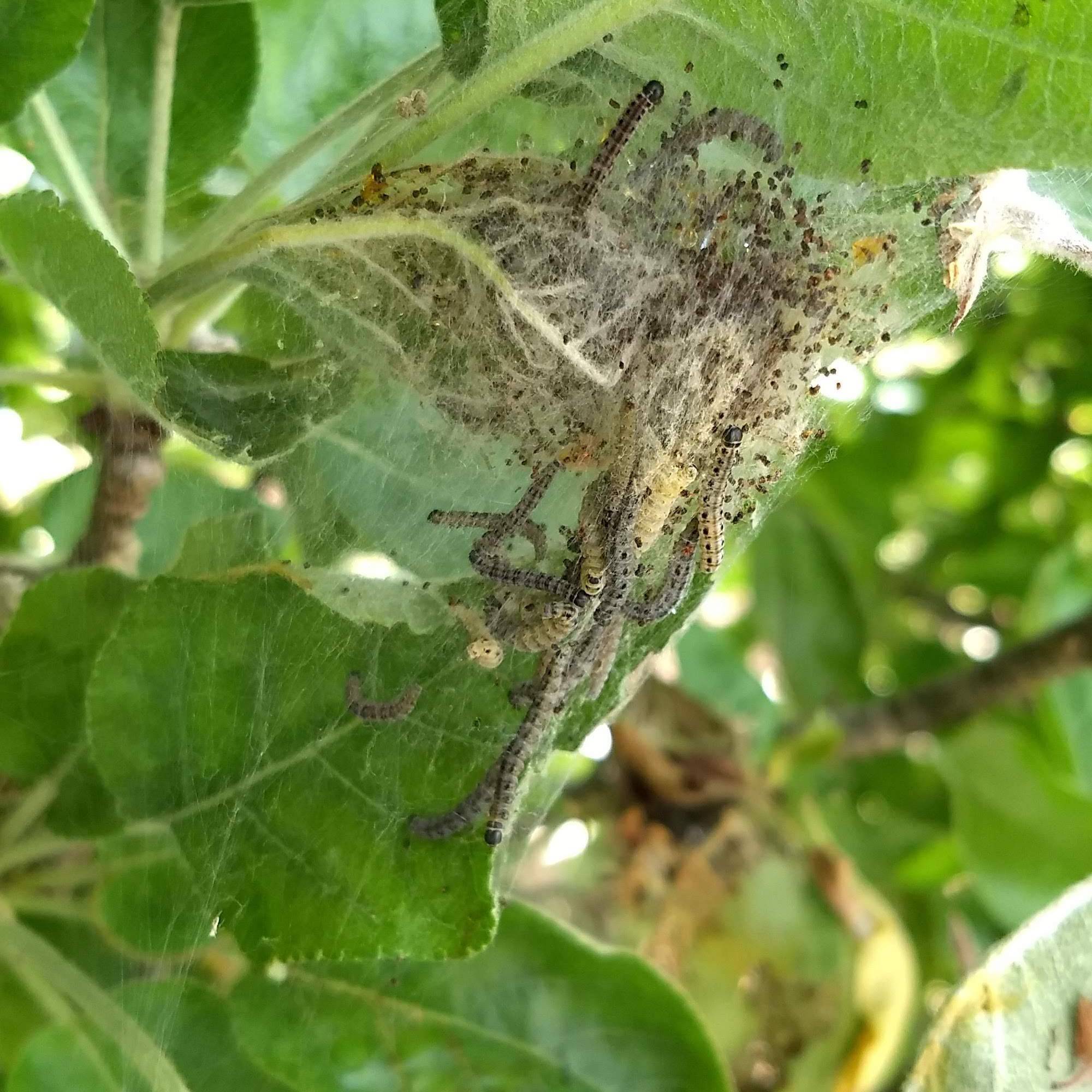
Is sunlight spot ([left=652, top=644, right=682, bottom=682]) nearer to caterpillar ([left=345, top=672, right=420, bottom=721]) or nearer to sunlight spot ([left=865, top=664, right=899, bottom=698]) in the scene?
sunlight spot ([left=865, top=664, right=899, bottom=698])

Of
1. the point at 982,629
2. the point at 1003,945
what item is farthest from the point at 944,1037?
the point at 982,629

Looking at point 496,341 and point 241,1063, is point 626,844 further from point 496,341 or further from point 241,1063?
point 496,341

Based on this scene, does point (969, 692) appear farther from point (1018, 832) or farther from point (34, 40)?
point (34, 40)

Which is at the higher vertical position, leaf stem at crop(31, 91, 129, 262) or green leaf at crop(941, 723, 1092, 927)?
leaf stem at crop(31, 91, 129, 262)

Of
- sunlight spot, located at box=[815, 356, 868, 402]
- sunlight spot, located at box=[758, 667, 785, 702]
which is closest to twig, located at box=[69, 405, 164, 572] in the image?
sunlight spot, located at box=[815, 356, 868, 402]

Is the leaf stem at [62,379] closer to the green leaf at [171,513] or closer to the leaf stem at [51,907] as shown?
the green leaf at [171,513]

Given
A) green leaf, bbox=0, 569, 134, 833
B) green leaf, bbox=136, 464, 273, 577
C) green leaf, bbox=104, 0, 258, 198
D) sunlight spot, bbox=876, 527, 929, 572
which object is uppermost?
sunlight spot, bbox=876, 527, 929, 572
